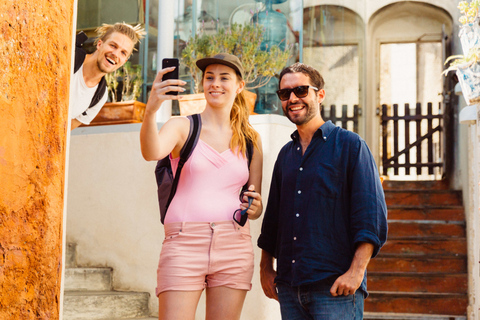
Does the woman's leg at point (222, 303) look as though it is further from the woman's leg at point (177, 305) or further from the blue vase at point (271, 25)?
the blue vase at point (271, 25)

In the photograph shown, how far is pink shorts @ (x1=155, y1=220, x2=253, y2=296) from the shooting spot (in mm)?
1991

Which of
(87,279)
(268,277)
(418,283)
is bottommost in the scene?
(418,283)

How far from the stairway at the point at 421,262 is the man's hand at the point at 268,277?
12.4 feet

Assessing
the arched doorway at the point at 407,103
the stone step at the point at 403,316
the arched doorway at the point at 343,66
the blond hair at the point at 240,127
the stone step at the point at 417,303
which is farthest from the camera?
the arched doorway at the point at 407,103

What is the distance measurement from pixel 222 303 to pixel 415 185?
6116 mm

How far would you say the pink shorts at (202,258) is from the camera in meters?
1.99

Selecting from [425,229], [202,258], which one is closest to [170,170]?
[202,258]

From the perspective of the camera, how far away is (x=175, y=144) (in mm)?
2072

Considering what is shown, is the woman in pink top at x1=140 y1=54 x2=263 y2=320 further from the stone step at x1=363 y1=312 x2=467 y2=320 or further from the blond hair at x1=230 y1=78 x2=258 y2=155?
the stone step at x1=363 y1=312 x2=467 y2=320

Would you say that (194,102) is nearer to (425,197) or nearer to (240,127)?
(240,127)

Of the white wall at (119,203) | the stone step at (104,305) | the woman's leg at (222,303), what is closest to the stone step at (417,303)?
the white wall at (119,203)

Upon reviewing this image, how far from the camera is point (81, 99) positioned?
2.76 meters

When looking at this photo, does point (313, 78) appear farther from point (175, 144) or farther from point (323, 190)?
point (175, 144)

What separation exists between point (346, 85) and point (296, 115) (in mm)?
6198
